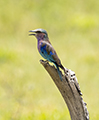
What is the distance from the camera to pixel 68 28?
14094 mm

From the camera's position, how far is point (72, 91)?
379 cm

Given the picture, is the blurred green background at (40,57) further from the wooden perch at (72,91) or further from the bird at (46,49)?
the bird at (46,49)

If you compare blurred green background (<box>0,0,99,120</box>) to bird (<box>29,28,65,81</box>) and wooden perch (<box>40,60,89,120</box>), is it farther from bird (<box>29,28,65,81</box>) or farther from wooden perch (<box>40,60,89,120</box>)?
bird (<box>29,28,65,81</box>)

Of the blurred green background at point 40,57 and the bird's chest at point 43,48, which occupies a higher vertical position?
the blurred green background at point 40,57

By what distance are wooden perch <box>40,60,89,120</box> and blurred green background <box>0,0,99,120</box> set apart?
1.82 metres

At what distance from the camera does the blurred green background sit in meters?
6.94

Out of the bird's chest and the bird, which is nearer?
the bird

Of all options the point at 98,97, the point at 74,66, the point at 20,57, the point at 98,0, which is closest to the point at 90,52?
the point at 74,66

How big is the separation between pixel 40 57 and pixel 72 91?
673cm

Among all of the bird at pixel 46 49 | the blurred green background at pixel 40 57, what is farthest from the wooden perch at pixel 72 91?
the blurred green background at pixel 40 57

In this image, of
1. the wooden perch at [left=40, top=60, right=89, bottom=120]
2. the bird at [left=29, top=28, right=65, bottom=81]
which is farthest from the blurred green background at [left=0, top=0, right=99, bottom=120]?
the bird at [left=29, top=28, right=65, bottom=81]

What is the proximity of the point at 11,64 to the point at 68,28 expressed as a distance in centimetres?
520

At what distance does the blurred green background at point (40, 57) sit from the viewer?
6945 mm

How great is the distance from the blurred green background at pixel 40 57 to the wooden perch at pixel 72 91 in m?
1.82
